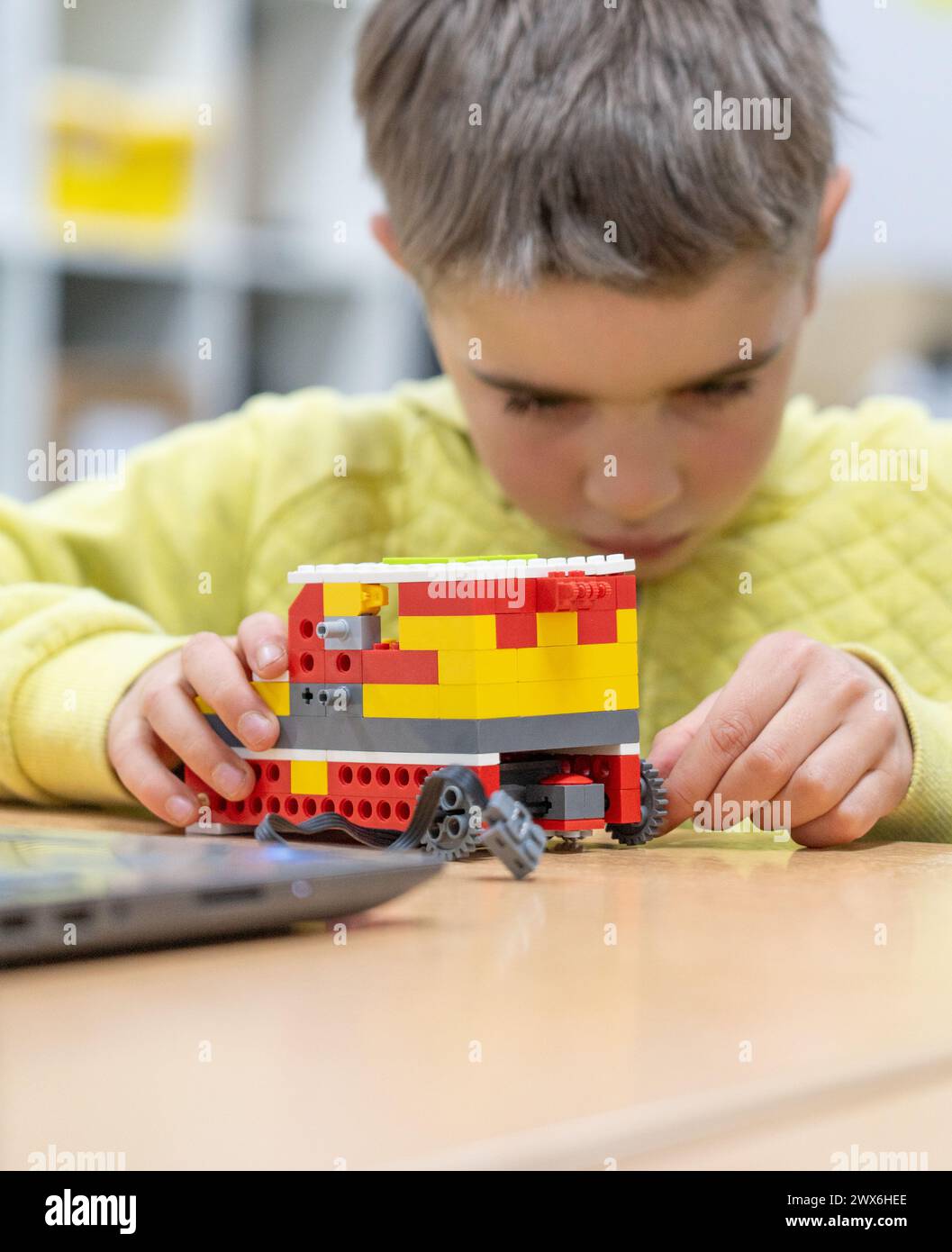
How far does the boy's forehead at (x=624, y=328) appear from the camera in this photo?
926 mm

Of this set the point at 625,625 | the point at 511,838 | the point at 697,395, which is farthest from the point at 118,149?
the point at 511,838

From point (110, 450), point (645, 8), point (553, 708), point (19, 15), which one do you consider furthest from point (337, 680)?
point (19, 15)

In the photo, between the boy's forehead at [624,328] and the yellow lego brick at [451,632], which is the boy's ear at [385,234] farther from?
the yellow lego brick at [451,632]

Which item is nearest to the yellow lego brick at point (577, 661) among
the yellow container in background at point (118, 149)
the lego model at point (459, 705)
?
the lego model at point (459, 705)

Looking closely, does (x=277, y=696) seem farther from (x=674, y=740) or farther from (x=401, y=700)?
(x=674, y=740)

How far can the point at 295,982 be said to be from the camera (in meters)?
0.43

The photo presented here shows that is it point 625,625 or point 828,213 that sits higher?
point 828,213

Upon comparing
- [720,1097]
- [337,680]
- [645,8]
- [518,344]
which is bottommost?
[720,1097]

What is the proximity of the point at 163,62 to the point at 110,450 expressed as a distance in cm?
67

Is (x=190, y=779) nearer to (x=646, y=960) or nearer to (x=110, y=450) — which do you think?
(x=646, y=960)

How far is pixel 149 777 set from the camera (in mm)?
775

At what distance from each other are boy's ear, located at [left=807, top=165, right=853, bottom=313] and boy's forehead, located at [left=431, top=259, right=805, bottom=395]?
0.11 meters

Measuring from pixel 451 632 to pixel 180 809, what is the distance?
0.19 metres

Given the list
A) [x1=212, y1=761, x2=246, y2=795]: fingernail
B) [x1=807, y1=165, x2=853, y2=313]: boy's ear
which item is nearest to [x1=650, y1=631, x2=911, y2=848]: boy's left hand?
[x1=212, y1=761, x2=246, y2=795]: fingernail
